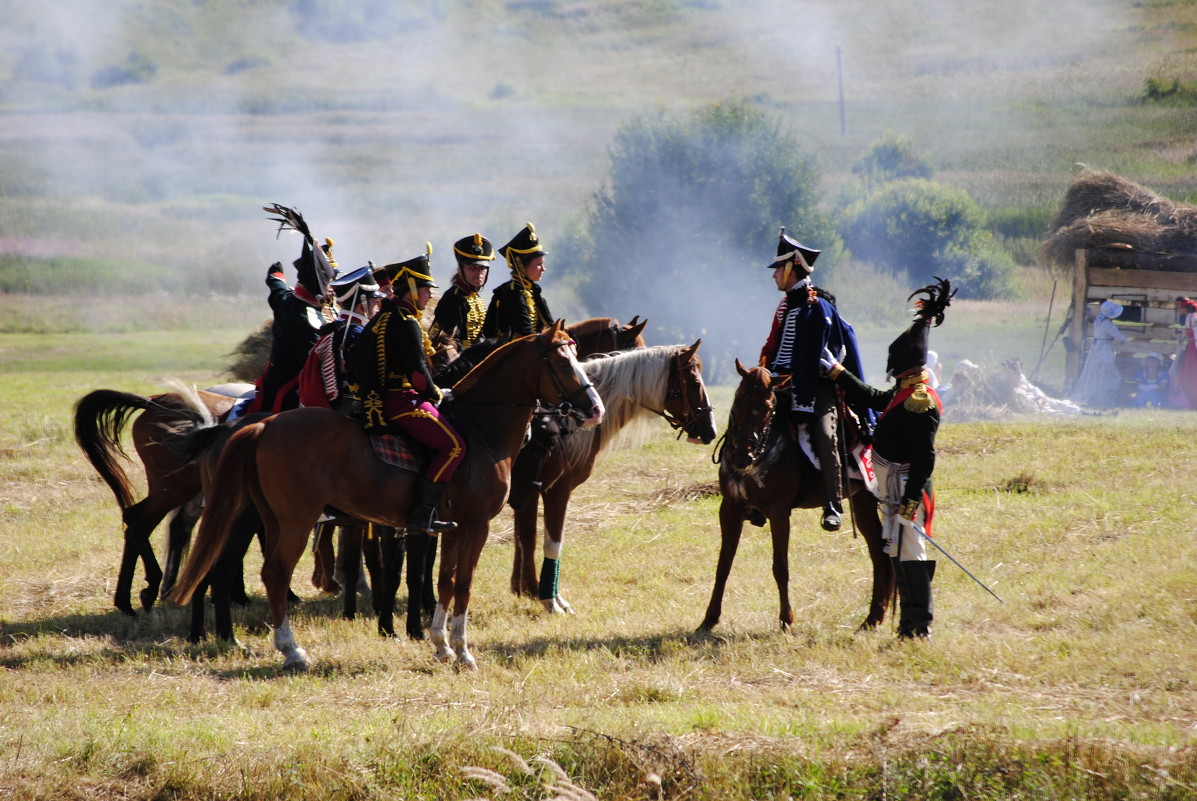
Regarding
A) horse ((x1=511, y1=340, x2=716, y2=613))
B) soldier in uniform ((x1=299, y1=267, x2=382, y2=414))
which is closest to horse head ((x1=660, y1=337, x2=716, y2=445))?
horse ((x1=511, y1=340, x2=716, y2=613))

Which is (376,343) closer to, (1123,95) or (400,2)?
(1123,95)

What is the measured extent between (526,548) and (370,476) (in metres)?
2.65

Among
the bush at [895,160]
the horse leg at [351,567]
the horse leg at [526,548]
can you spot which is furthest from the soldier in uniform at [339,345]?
the bush at [895,160]

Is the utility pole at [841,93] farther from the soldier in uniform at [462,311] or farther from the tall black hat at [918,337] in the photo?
the tall black hat at [918,337]

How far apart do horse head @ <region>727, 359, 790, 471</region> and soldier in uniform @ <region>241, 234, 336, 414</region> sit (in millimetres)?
3540

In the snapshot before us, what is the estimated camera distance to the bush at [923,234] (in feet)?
138

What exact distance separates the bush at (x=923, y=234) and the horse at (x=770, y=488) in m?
35.3

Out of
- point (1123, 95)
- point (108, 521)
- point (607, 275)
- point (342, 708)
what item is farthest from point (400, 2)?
point (342, 708)

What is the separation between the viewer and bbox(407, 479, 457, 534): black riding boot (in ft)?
24.9

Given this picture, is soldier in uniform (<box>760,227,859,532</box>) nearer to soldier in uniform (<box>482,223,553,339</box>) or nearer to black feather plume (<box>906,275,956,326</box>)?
black feather plume (<box>906,275,956,326</box>)

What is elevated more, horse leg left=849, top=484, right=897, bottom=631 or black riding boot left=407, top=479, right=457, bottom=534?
black riding boot left=407, top=479, right=457, bottom=534

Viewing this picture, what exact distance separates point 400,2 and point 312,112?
2926 centimetres

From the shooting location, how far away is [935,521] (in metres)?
11.3

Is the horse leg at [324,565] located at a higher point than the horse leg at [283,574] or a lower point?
lower
